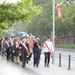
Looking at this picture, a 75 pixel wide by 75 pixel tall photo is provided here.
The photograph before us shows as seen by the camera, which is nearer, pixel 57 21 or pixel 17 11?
pixel 17 11

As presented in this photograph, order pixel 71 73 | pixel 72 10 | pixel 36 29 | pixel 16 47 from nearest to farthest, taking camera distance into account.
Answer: pixel 71 73
pixel 16 47
pixel 72 10
pixel 36 29

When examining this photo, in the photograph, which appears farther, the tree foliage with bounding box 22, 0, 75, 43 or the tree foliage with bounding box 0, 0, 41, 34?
the tree foliage with bounding box 22, 0, 75, 43

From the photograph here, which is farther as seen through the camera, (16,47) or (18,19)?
(16,47)

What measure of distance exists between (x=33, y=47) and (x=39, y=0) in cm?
6532

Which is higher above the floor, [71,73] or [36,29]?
[36,29]

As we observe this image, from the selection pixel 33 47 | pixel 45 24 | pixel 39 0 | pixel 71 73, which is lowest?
pixel 71 73

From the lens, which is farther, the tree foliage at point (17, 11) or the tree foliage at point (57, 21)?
the tree foliage at point (57, 21)

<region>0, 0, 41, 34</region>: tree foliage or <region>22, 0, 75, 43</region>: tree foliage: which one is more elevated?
<region>22, 0, 75, 43</region>: tree foliage

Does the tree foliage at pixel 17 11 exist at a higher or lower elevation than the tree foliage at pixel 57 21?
lower

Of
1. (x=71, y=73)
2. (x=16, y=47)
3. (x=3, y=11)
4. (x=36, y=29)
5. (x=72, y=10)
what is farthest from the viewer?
(x=36, y=29)

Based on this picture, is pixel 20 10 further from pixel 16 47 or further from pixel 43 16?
pixel 43 16

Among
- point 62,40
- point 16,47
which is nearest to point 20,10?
point 16,47

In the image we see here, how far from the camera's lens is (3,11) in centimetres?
993

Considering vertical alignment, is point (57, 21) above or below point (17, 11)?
above
